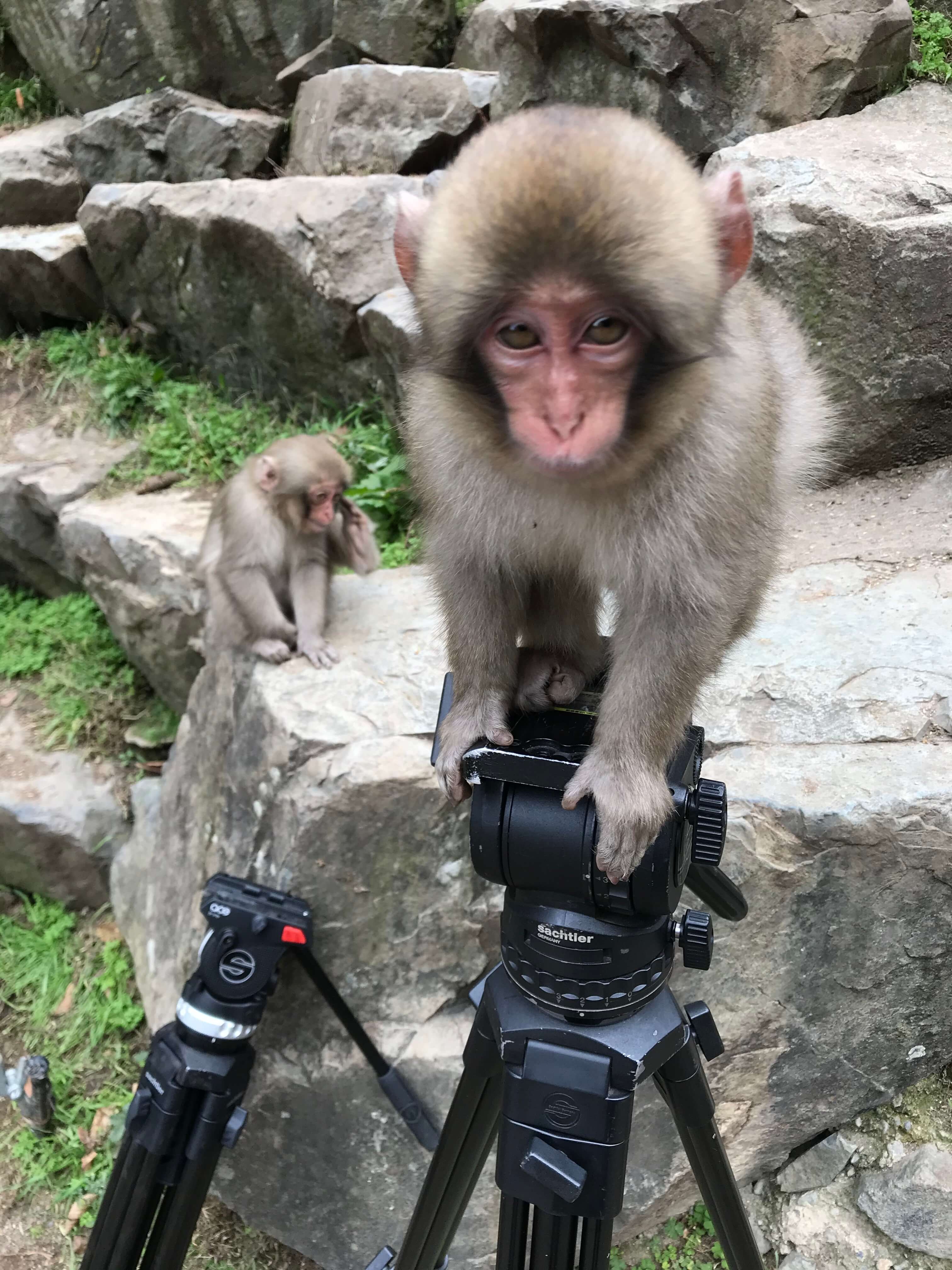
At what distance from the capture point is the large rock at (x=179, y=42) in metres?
6.71

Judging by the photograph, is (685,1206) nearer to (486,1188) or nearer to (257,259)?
(486,1188)

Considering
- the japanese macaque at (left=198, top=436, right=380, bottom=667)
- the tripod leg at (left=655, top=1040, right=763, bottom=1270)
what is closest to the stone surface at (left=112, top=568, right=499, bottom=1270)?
the japanese macaque at (left=198, top=436, right=380, bottom=667)

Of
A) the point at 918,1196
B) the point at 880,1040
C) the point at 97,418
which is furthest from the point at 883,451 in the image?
the point at 97,418

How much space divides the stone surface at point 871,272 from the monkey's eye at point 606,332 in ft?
8.60

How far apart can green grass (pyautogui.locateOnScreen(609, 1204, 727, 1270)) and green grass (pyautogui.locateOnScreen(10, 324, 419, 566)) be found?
266 cm

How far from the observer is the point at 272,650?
3115mm

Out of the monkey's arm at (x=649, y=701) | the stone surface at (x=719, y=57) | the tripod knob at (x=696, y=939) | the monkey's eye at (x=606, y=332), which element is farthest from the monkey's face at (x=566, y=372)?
the stone surface at (x=719, y=57)

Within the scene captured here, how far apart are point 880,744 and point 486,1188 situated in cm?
149

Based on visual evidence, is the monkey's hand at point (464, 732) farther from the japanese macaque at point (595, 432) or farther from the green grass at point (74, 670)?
the green grass at point (74, 670)

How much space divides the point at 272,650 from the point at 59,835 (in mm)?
1758

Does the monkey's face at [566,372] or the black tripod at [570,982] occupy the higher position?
the monkey's face at [566,372]

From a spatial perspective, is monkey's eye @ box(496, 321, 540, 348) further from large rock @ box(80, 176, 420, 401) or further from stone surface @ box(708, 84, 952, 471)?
large rock @ box(80, 176, 420, 401)

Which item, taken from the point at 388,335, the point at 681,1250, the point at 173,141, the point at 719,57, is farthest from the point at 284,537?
the point at 173,141

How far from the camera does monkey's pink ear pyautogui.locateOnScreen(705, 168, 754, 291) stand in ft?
3.96
